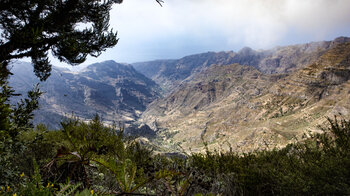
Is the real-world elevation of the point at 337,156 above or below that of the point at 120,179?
below

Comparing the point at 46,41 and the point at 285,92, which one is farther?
the point at 285,92

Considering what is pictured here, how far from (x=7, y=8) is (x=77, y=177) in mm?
5782

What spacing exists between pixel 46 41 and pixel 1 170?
4.00 meters

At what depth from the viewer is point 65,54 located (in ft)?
19.7

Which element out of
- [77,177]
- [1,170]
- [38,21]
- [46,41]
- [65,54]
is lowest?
[1,170]

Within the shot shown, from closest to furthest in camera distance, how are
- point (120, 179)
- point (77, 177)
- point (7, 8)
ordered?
point (120, 179), point (77, 177), point (7, 8)

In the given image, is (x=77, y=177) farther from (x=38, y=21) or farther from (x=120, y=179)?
(x=38, y=21)

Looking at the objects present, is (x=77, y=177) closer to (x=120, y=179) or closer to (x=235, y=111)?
(x=120, y=179)

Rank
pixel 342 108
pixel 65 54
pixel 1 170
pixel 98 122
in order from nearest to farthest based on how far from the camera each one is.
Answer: pixel 1 170 < pixel 65 54 < pixel 98 122 < pixel 342 108

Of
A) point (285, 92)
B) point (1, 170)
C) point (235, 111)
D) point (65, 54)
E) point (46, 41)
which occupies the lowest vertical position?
point (235, 111)

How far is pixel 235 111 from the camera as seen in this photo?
178125mm

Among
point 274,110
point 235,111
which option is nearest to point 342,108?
point 274,110

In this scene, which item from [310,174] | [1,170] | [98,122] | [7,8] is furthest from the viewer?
[98,122]

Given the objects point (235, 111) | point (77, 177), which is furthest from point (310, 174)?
point (235, 111)
